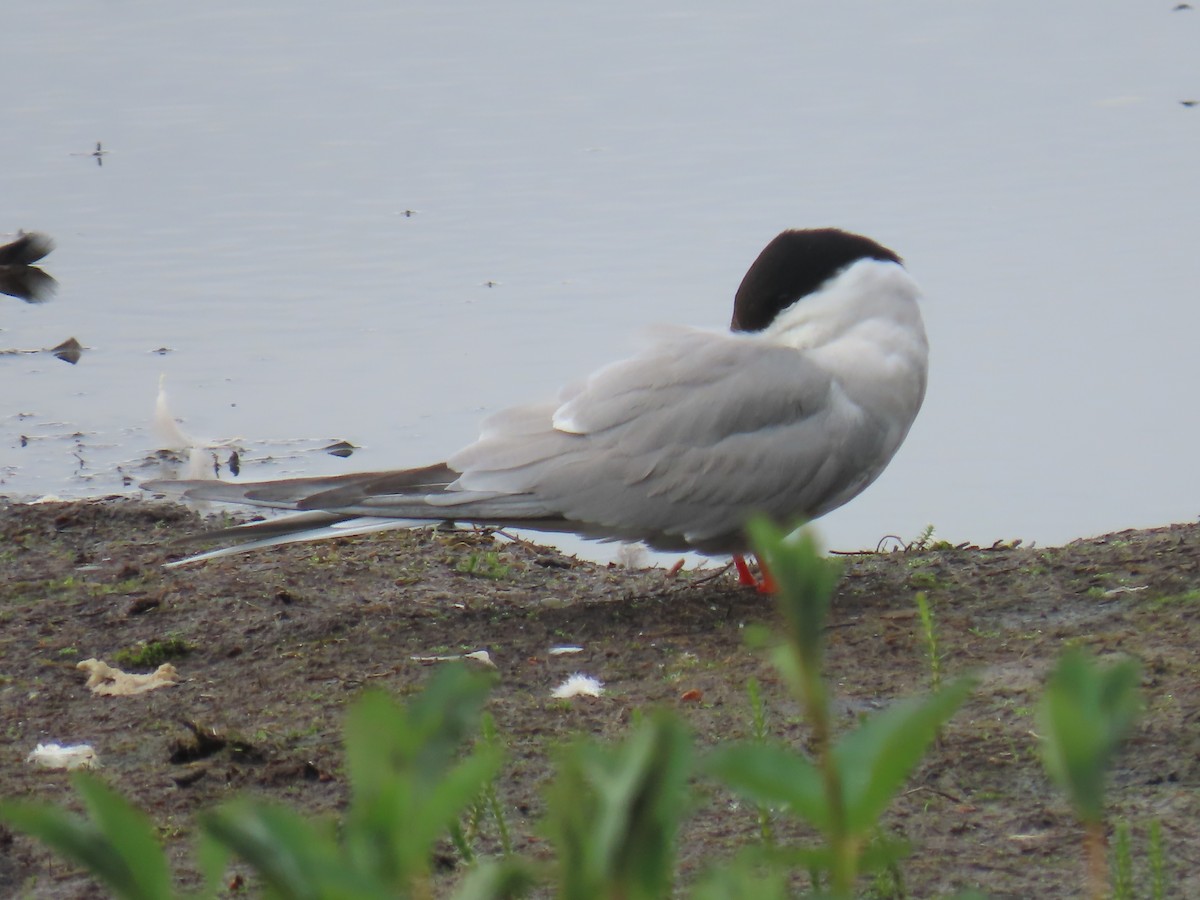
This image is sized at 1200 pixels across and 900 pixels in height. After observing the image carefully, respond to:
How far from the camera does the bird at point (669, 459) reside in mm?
3855

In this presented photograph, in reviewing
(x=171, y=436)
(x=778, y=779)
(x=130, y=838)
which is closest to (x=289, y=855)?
(x=130, y=838)

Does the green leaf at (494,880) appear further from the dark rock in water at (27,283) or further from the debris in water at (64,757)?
the dark rock in water at (27,283)

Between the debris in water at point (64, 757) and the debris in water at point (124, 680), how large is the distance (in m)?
0.33

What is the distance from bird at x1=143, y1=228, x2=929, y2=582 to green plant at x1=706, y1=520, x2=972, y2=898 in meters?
3.11

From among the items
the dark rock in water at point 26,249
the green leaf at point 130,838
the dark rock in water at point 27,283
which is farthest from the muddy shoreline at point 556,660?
the dark rock in water at point 26,249

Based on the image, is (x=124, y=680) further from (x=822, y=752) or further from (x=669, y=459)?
(x=822, y=752)

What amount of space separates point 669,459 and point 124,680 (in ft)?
4.15

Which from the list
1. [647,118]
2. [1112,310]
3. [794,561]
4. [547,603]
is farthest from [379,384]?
[794,561]

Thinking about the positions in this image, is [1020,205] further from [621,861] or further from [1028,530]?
[621,861]

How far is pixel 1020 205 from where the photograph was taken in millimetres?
7559

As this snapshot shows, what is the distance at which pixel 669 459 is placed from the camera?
3869mm

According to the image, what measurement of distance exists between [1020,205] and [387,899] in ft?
23.9

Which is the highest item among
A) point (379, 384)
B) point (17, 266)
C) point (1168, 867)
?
point (17, 266)

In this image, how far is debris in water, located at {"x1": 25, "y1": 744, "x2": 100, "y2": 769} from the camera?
2.99 metres
